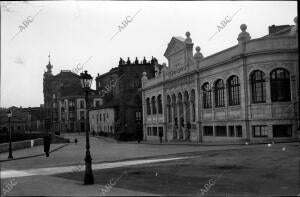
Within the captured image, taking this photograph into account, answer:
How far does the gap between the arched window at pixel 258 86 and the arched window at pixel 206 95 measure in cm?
752

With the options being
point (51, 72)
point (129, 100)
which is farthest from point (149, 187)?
point (51, 72)

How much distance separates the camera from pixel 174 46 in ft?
176

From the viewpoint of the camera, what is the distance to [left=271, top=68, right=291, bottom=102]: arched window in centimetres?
3562

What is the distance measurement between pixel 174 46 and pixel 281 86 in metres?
20.4

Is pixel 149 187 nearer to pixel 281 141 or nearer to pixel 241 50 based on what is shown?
pixel 281 141

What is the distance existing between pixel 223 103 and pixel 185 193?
30.9 m

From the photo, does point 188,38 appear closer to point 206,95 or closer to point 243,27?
point 206,95

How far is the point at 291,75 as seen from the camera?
35.2 metres

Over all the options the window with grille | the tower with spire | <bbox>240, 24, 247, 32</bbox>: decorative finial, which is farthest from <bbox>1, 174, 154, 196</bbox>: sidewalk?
the tower with spire

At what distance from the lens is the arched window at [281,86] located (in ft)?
117

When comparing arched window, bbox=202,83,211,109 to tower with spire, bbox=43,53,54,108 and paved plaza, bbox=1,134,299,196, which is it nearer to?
paved plaza, bbox=1,134,299,196

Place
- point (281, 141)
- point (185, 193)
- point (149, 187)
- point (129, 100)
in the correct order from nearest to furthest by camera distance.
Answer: point (185, 193) → point (149, 187) → point (281, 141) → point (129, 100)

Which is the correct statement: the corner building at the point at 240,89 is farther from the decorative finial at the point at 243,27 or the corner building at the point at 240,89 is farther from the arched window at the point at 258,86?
the decorative finial at the point at 243,27

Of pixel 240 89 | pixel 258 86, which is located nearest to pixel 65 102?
pixel 240 89
